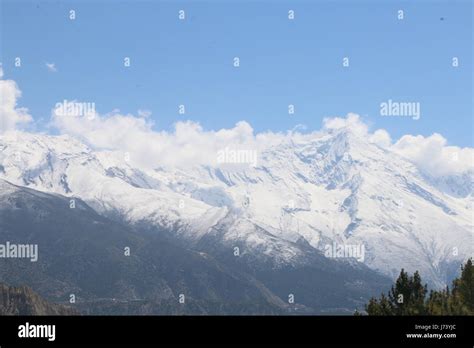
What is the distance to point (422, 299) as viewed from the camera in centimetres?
12212

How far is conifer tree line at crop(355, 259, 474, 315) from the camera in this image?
4254 inches

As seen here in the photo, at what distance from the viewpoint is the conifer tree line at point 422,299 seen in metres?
108
